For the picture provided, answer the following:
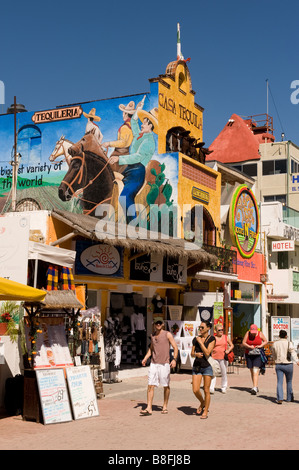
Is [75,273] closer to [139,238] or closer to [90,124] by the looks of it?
[139,238]

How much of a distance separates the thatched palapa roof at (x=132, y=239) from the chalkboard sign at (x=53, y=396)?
5.07 metres

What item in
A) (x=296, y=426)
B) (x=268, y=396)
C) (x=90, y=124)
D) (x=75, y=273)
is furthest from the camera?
(x=90, y=124)

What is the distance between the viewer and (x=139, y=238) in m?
18.0

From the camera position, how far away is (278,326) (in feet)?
87.0

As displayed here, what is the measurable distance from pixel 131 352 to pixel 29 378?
1063 centimetres

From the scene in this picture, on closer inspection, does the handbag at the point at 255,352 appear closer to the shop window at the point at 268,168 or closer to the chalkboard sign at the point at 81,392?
the chalkboard sign at the point at 81,392

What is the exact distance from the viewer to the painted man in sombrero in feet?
79.6

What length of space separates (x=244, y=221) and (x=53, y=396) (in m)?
18.8

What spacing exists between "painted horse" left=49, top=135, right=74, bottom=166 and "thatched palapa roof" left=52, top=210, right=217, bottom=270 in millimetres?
7317

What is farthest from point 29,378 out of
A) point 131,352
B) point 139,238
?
point 131,352

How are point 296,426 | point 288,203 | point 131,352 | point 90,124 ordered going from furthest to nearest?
1. point 288,203
2. point 90,124
3. point 131,352
4. point 296,426

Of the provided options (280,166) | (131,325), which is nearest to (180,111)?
(131,325)

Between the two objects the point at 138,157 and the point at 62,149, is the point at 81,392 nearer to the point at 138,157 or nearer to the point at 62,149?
the point at 138,157

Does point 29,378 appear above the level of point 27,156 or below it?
below
